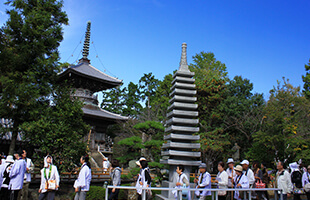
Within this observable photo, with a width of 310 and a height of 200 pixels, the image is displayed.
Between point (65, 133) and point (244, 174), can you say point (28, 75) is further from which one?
point (244, 174)

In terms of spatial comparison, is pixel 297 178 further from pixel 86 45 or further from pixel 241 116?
pixel 86 45

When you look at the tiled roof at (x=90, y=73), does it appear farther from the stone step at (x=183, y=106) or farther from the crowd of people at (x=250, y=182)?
the crowd of people at (x=250, y=182)

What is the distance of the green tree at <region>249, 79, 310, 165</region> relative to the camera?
1809cm

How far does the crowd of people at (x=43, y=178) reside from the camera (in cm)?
625

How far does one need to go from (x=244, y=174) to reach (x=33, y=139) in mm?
9022

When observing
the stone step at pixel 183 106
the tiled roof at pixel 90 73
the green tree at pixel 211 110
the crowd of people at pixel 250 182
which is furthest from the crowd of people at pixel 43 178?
the green tree at pixel 211 110

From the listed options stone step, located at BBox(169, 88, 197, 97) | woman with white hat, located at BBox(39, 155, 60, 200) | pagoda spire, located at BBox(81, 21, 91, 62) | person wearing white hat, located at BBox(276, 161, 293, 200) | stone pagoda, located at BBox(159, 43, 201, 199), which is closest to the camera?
woman with white hat, located at BBox(39, 155, 60, 200)

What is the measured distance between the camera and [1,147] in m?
15.3

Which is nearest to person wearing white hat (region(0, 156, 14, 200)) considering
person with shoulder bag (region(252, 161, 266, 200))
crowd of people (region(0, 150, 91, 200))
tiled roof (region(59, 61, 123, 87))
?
crowd of people (region(0, 150, 91, 200))

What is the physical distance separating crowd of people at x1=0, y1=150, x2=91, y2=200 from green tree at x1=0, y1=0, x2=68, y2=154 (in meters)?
3.35

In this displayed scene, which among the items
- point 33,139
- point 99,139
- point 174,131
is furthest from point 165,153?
point 99,139

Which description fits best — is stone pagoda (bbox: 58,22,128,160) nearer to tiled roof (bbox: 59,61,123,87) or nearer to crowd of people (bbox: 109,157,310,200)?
tiled roof (bbox: 59,61,123,87)

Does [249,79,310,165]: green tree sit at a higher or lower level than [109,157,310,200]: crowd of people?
higher

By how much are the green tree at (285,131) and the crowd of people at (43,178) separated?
16605 millimetres
